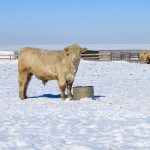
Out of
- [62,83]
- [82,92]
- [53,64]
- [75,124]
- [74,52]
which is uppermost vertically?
[74,52]

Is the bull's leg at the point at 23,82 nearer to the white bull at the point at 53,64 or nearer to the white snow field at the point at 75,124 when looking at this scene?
the white bull at the point at 53,64

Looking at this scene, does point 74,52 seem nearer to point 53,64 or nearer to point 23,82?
point 53,64

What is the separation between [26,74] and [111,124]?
531 cm

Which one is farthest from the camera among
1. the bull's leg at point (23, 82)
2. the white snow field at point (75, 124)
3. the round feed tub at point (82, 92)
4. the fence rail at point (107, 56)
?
the fence rail at point (107, 56)

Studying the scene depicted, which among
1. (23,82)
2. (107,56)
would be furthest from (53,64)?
(107,56)

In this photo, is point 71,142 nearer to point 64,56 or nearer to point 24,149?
point 24,149

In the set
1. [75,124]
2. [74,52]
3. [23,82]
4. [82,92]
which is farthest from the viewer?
[23,82]

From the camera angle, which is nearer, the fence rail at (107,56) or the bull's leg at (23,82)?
the bull's leg at (23,82)

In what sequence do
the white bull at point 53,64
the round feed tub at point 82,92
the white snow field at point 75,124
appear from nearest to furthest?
the white snow field at point 75,124 < the round feed tub at point 82,92 < the white bull at point 53,64

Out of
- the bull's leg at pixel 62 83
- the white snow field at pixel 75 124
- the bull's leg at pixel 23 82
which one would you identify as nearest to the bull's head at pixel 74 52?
the bull's leg at pixel 62 83

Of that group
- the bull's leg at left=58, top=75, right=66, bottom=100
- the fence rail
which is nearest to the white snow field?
the bull's leg at left=58, top=75, right=66, bottom=100

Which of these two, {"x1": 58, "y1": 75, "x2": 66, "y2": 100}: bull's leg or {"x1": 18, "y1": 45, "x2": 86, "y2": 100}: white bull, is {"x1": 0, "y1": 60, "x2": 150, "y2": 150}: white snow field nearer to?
{"x1": 58, "y1": 75, "x2": 66, "y2": 100}: bull's leg

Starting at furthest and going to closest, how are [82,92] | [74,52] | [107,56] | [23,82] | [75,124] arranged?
[107,56]
[23,82]
[74,52]
[82,92]
[75,124]

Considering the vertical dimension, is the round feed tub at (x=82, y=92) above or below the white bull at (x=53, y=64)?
below
